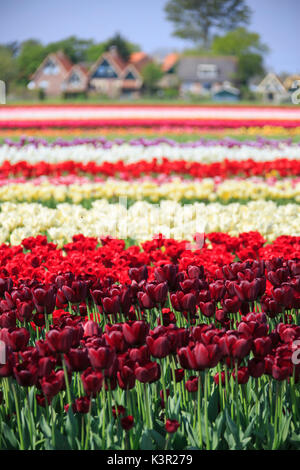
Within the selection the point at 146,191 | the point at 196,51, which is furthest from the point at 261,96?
the point at 146,191

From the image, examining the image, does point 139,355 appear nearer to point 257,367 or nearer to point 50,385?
point 50,385

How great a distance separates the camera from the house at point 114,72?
4233 centimetres

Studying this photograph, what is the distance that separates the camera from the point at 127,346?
2.28 meters

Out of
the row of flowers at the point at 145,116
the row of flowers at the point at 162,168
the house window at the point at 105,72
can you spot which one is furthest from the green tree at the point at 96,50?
the row of flowers at the point at 162,168

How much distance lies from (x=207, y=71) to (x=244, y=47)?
27142 mm

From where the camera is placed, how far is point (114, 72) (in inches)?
1875

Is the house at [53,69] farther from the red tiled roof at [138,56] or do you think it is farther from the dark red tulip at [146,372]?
the red tiled roof at [138,56]

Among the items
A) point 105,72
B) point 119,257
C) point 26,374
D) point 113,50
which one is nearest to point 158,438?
point 26,374

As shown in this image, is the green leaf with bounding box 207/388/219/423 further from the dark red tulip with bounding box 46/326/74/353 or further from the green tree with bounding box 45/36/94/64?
the green tree with bounding box 45/36/94/64

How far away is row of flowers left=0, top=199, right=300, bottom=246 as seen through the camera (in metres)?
5.34

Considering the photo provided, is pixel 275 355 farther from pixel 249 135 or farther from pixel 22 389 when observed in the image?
pixel 249 135

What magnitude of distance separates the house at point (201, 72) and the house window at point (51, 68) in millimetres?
40921

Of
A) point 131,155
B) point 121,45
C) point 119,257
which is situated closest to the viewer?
point 119,257
